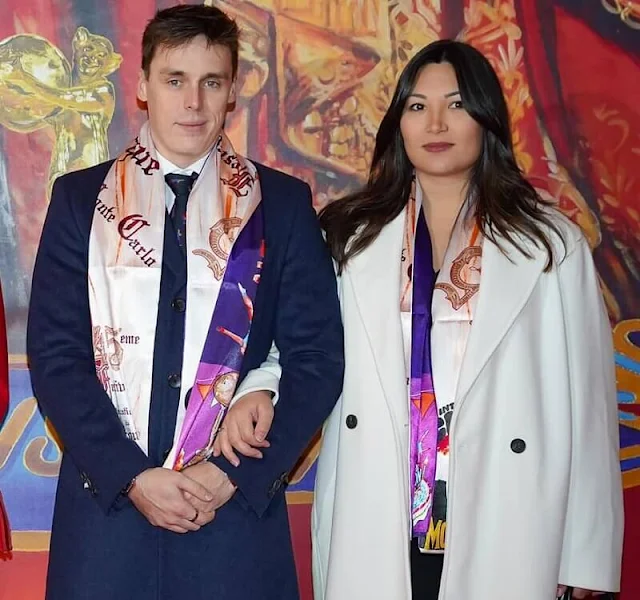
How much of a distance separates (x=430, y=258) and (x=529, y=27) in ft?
2.91

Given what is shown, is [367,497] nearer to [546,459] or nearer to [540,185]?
[546,459]

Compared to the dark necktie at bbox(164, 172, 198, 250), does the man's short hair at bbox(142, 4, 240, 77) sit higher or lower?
higher

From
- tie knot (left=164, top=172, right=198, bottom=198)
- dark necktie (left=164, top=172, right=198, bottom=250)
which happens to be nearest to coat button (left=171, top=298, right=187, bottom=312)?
dark necktie (left=164, top=172, right=198, bottom=250)

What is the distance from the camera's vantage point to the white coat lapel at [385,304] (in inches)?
77.2

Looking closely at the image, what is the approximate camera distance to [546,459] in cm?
196

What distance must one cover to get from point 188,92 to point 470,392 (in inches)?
31.7

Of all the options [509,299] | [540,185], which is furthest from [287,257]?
[540,185]

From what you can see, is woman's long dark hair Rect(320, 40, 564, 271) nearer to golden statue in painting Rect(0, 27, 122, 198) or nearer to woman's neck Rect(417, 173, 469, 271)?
woman's neck Rect(417, 173, 469, 271)

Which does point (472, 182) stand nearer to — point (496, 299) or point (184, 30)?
point (496, 299)

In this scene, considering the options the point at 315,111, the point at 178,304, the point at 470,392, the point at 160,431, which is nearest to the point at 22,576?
the point at 160,431

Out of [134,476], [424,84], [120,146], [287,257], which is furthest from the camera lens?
[120,146]

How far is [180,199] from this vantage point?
1.90 meters

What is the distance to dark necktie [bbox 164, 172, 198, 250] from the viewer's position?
1.87 meters

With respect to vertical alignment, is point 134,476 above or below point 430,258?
below
